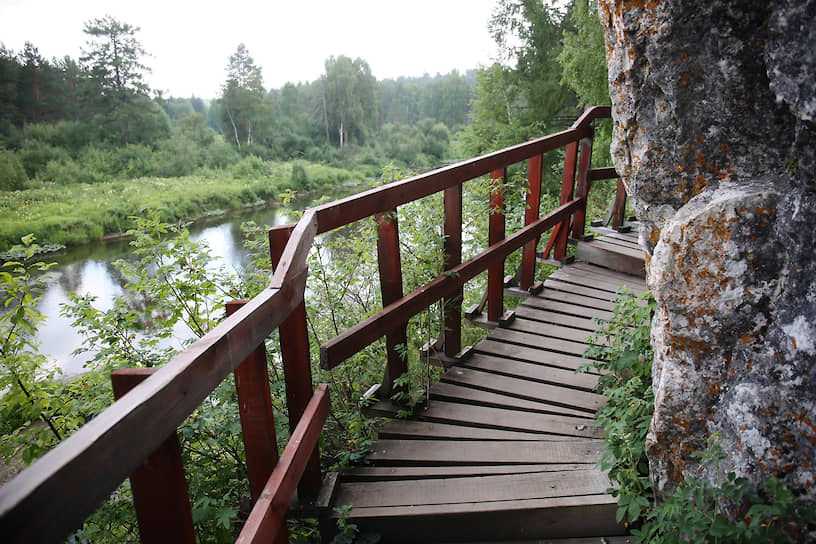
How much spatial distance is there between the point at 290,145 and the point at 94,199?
28776mm

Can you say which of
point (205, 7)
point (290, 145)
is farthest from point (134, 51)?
point (205, 7)

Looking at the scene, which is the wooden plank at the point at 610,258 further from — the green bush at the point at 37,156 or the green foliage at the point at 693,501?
the green bush at the point at 37,156

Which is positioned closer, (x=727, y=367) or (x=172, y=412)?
(x=172, y=412)

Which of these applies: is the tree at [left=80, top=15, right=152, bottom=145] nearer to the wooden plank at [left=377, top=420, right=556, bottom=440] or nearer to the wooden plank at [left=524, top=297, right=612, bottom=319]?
the wooden plank at [left=524, top=297, right=612, bottom=319]

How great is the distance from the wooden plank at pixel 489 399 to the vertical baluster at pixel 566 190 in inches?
93.4

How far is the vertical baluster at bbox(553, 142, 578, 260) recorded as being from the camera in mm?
4695

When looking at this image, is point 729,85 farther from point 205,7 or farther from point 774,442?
point 205,7

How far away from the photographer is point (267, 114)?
50.6 meters

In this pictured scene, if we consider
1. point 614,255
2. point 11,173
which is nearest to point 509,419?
point 614,255

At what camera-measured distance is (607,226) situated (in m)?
5.66

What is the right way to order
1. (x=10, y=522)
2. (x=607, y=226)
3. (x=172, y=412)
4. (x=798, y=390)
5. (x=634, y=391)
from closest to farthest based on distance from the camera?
(x=10, y=522) < (x=172, y=412) < (x=798, y=390) < (x=634, y=391) < (x=607, y=226)

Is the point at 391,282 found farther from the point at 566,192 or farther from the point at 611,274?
the point at 611,274

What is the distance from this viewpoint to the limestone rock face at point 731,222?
1.36 metres

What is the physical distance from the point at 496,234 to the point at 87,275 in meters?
15.6
